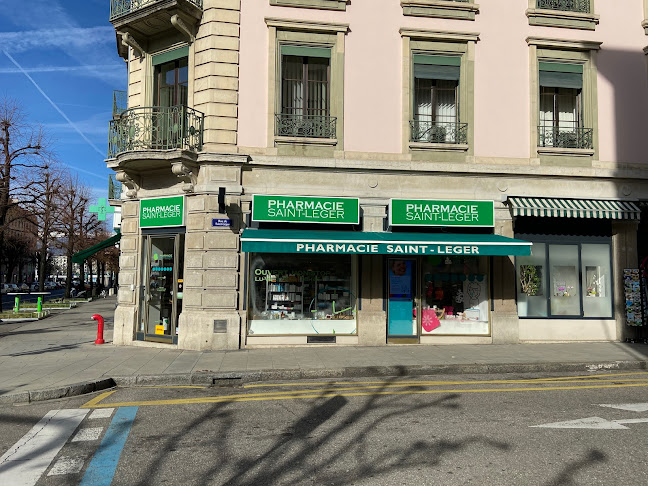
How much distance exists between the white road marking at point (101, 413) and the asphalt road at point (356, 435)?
0.05 m

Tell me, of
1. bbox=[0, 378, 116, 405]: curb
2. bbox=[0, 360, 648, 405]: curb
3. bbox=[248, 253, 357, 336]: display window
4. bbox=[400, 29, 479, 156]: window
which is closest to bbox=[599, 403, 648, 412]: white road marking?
bbox=[0, 360, 648, 405]: curb

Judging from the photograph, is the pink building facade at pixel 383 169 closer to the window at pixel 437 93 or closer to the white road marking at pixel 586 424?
the window at pixel 437 93

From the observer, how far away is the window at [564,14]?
13.0 metres

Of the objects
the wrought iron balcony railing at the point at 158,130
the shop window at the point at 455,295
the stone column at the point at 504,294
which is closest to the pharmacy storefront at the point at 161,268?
the wrought iron balcony railing at the point at 158,130

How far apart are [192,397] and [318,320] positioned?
203 inches

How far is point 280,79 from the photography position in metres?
12.2

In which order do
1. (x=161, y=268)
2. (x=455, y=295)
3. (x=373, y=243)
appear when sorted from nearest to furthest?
(x=373, y=243)
(x=161, y=268)
(x=455, y=295)

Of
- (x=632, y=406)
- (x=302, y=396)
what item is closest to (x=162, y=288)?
(x=302, y=396)

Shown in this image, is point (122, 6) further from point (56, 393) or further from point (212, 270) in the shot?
point (56, 393)

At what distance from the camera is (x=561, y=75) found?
13.1 metres

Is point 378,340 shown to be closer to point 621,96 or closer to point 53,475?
point 53,475

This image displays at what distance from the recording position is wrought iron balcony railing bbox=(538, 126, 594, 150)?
13055mm

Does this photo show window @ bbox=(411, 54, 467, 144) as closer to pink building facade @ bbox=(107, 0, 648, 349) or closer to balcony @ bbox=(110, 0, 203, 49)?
pink building facade @ bbox=(107, 0, 648, 349)

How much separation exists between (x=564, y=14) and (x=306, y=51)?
7.08m
